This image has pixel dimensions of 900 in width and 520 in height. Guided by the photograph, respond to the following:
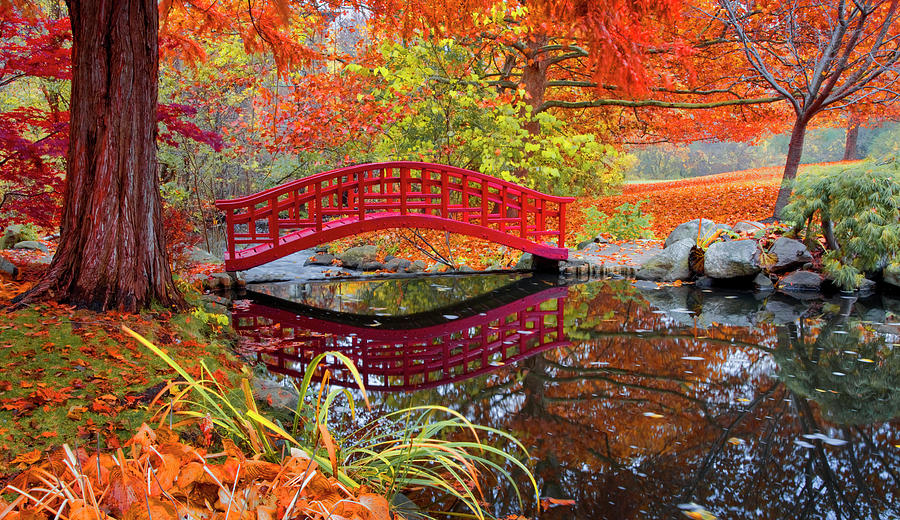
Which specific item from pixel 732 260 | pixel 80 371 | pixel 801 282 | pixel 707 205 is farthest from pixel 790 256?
pixel 80 371

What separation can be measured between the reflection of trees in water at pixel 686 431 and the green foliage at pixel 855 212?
2.71m

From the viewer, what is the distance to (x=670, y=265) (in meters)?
8.87

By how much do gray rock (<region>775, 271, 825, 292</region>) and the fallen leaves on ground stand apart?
7769 mm

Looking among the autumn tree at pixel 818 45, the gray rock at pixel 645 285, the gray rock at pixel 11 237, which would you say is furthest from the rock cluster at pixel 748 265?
the gray rock at pixel 11 237

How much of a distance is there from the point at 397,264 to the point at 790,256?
18.3 feet

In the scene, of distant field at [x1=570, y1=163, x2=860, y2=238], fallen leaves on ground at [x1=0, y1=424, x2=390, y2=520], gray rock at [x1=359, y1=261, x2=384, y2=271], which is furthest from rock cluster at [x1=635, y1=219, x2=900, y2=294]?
fallen leaves on ground at [x1=0, y1=424, x2=390, y2=520]

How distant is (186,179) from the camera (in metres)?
10.3

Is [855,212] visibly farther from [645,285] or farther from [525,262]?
[525,262]

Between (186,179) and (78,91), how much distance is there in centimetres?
606

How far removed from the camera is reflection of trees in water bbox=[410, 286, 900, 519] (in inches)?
109

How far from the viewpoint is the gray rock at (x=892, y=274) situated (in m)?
7.48

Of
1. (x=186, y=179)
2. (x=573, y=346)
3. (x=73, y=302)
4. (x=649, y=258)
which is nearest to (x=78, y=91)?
(x=73, y=302)

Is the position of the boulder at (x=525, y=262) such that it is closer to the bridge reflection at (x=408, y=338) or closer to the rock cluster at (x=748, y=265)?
the rock cluster at (x=748, y=265)

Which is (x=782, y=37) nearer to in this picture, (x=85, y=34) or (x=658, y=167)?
(x=85, y=34)
